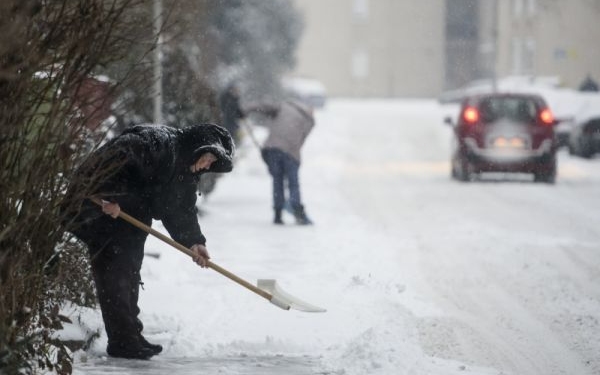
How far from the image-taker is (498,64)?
2410 inches

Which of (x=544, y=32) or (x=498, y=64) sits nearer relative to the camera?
(x=544, y=32)

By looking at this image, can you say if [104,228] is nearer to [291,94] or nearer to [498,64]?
[291,94]

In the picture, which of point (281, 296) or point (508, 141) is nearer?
point (281, 296)

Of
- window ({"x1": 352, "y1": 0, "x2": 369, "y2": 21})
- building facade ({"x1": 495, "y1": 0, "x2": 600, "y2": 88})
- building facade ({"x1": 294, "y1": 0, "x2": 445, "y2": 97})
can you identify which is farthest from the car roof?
window ({"x1": 352, "y1": 0, "x2": 369, "y2": 21})

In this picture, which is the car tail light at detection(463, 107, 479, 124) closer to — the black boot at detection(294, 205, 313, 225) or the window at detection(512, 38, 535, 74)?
the black boot at detection(294, 205, 313, 225)

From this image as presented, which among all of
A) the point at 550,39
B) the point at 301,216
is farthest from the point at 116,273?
the point at 550,39

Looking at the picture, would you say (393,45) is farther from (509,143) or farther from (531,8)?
(509,143)

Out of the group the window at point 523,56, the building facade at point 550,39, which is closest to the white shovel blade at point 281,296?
the building facade at point 550,39

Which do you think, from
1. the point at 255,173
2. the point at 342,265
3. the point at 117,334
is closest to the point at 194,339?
the point at 117,334

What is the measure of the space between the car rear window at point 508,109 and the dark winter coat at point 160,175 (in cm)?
1479

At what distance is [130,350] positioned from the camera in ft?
23.4

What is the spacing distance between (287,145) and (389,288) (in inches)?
207

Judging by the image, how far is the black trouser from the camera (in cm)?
712

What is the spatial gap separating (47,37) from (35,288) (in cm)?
123
